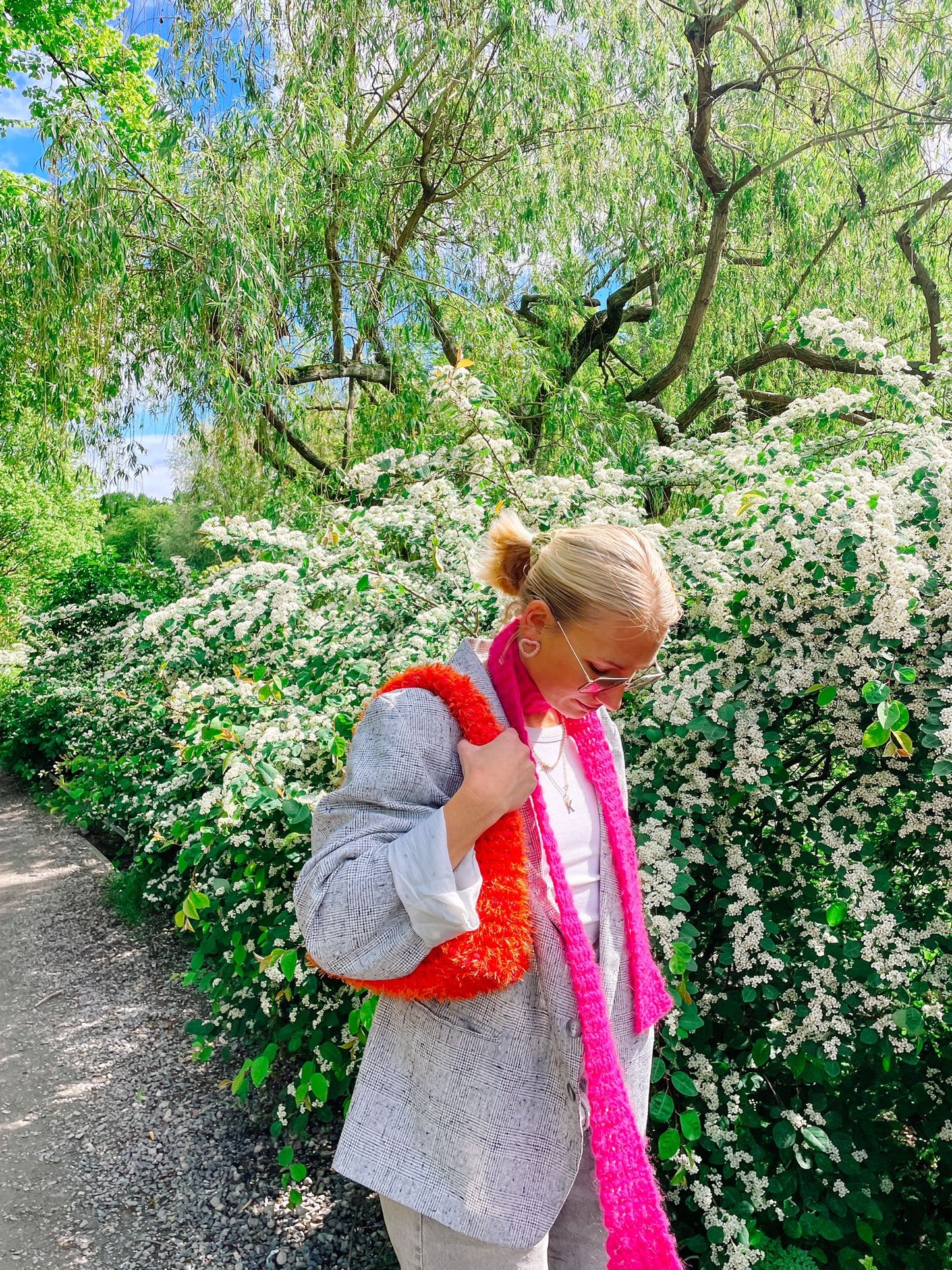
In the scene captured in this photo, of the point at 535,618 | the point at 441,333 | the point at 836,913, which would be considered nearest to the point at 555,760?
the point at 535,618

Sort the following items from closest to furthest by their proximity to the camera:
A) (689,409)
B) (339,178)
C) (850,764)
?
1. (850,764)
2. (339,178)
3. (689,409)

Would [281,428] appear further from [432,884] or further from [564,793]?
[432,884]

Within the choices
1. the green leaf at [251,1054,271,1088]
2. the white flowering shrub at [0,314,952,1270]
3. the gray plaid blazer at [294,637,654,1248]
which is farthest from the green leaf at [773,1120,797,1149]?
the green leaf at [251,1054,271,1088]

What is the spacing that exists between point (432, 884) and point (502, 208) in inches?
239

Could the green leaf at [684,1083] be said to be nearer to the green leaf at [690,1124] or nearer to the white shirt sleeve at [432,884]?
the green leaf at [690,1124]

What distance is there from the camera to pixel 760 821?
2.22 metres

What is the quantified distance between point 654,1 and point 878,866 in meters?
6.01

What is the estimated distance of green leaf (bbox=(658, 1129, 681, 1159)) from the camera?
5.95 feet

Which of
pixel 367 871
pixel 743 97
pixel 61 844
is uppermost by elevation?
pixel 743 97

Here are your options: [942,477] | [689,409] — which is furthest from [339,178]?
[942,477]

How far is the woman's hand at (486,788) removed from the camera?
3.60ft

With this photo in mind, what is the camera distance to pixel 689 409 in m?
6.05

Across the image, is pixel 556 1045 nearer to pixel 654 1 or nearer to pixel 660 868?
pixel 660 868

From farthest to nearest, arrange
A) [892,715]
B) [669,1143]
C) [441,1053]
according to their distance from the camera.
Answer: [669,1143]
[892,715]
[441,1053]
